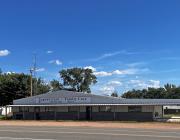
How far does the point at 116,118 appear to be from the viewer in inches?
2281

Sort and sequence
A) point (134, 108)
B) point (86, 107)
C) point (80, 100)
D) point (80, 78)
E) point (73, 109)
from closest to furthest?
point (134, 108)
point (80, 100)
point (86, 107)
point (73, 109)
point (80, 78)

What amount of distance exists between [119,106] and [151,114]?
14.7ft

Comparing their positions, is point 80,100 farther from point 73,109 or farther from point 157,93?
point 157,93

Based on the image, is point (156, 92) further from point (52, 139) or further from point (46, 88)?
point (52, 139)

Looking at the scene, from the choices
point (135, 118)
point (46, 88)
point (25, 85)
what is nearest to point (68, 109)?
point (135, 118)

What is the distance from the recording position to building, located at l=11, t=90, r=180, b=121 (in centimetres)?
5647

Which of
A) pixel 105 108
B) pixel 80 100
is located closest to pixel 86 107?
pixel 80 100

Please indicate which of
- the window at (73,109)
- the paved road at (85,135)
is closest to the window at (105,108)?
the window at (73,109)

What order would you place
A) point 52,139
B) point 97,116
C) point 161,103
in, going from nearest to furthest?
point 52,139, point 161,103, point 97,116

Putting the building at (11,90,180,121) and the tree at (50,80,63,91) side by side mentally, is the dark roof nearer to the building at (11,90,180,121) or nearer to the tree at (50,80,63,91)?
the building at (11,90,180,121)

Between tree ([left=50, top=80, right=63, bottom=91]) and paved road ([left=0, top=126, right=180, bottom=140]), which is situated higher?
tree ([left=50, top=80, right=63, bottom=91])

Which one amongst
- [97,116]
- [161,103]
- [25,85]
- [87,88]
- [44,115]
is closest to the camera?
[161,103]

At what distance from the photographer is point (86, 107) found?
198 feet

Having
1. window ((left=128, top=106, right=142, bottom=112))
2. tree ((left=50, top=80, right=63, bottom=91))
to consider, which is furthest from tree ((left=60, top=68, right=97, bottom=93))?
window ((left=128, top=106, right=142, bottom=112))
